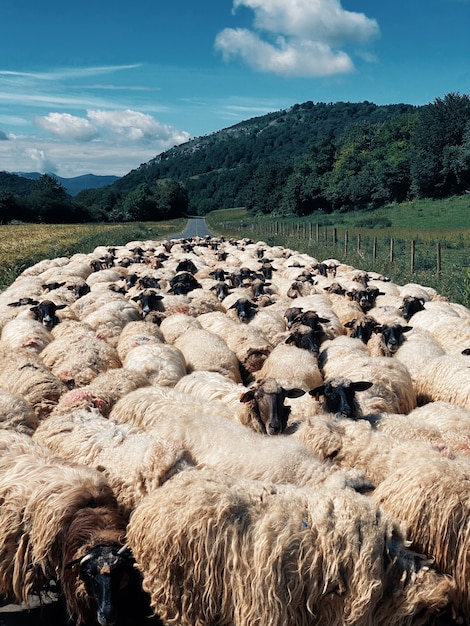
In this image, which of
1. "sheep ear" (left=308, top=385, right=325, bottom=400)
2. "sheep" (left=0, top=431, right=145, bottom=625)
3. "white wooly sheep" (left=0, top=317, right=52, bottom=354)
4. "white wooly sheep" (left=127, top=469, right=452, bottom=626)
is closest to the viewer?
"white wooly sheep" (left=127, top=469, right=452, bottom=626)

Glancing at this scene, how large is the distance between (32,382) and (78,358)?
118cm

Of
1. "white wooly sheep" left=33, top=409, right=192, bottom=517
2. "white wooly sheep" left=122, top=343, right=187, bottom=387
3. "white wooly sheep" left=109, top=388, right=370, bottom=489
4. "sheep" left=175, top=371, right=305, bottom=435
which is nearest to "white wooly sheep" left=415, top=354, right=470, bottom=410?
"sheep" left=175, top=371, right=305, bottom=435

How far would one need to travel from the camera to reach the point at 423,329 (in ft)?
34.3

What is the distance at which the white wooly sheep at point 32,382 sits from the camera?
7059 millimetres

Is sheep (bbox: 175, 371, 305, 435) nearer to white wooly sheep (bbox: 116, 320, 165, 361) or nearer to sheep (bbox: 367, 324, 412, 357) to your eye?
white wooly sheep (bbox: 116, 320, 165, 361)

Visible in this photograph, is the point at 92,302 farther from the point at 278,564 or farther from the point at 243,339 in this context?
the point at 278,564

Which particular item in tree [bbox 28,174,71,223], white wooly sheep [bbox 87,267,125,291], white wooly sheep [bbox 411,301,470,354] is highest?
tree [bbox 28,174,71,223]

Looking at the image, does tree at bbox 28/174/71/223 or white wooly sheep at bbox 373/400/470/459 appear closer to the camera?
white wooly sheep at bbox 373/400/470/459

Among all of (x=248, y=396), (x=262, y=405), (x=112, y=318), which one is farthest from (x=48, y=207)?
(x=262, y=405)

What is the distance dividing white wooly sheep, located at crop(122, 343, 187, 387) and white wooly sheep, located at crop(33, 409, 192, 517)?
1.70 m

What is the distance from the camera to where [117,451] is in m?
5.44

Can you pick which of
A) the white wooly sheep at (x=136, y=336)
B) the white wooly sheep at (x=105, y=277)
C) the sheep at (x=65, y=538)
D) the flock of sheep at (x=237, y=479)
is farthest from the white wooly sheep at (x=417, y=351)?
the white wooly sheep at (x=105, y=277)

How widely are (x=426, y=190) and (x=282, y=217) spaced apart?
24353 mm

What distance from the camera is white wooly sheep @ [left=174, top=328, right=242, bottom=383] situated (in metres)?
8.83
